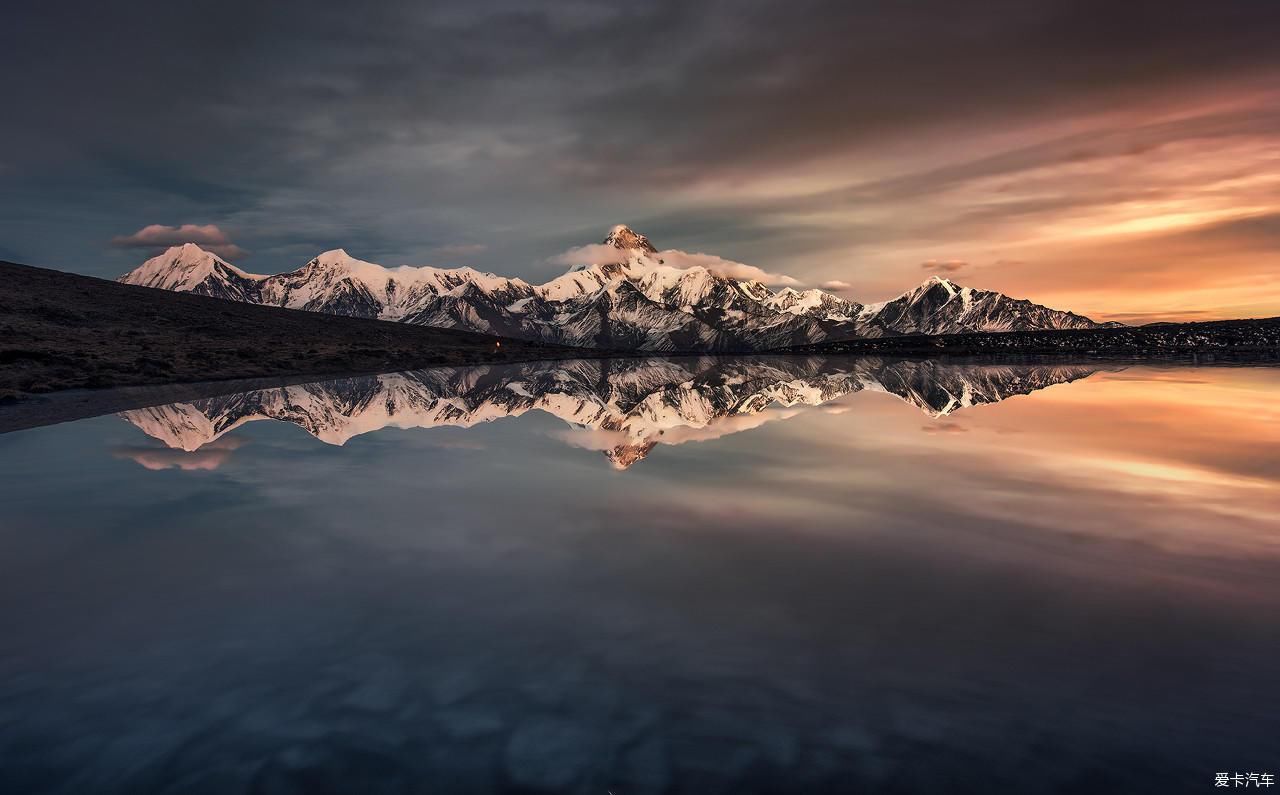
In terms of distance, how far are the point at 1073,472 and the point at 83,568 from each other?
2448 cm

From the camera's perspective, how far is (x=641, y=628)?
8906mm

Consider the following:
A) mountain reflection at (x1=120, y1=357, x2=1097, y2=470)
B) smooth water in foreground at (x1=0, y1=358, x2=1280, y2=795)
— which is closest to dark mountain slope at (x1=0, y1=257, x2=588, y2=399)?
mountain reflection at (x1=120, y1=357, x2=1097, y2=470)

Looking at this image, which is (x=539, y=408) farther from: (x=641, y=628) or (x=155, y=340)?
(x=155, y=340)

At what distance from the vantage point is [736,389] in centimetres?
5994

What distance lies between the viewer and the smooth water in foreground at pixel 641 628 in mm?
6211

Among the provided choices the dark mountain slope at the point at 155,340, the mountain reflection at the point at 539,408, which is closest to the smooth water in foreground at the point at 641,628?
the mountain reflection at the point at 539,408

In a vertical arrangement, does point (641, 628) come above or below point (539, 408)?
below

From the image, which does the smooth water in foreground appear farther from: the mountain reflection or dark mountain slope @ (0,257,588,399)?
dark mountain slope @ (0,257,588,399)

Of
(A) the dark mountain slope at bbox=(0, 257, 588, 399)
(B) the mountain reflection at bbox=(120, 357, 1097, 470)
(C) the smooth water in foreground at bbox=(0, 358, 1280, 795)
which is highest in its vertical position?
(A) the dark mountain slope at bbox=(0, 257, 588, 399)

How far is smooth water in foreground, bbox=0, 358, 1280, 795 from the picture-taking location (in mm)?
6211

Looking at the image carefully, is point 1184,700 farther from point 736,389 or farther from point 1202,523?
point 736,389

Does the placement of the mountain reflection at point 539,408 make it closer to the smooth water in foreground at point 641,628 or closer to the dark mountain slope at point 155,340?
the smooth water in foreground at point 641,628


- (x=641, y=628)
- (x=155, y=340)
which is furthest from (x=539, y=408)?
(x=155, y=340)

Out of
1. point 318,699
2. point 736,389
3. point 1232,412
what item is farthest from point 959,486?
point 736,389
